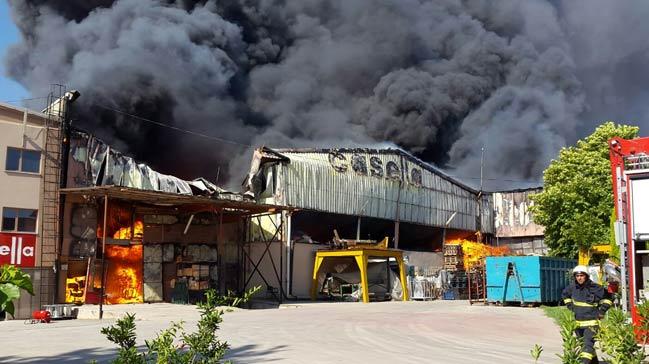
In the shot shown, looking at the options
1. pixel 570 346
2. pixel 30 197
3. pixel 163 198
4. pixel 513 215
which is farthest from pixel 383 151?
pixel 570 346

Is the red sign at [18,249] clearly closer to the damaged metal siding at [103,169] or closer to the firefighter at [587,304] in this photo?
the damaged metal siding at [103,169]

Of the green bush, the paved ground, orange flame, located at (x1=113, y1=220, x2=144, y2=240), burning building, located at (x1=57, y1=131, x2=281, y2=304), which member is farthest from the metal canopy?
the green bush

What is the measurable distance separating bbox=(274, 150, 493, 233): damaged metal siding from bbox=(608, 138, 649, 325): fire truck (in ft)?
69.3

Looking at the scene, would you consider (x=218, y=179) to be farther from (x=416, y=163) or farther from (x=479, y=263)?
(x=479, y=263)

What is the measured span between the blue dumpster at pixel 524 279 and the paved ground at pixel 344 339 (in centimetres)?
576

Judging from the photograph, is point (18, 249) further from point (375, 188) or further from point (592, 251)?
point (592, 251)

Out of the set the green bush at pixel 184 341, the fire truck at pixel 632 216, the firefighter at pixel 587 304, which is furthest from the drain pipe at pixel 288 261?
the green bush at pixel 184 341

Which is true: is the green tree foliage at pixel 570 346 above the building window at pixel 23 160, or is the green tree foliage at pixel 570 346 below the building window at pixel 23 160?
below

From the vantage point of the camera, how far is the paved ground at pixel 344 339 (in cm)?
1012

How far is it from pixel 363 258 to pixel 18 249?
577 inches

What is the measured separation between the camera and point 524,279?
25641 millimetres

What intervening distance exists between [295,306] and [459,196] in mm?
20498

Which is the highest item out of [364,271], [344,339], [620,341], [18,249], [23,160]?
[23,160]

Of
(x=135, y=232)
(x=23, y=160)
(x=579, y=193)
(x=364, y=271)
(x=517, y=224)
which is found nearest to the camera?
(x=23, y=160)
